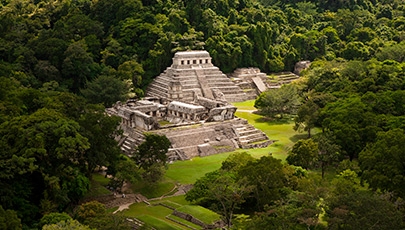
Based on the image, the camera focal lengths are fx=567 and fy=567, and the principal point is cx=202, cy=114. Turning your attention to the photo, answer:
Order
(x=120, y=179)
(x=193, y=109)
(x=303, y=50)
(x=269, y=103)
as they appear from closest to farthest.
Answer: (x=120, y=179)
(x=193, y=109)
(x=269, y=103)
(x=303, y=50)

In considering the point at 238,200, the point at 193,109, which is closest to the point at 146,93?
the point at 193,109

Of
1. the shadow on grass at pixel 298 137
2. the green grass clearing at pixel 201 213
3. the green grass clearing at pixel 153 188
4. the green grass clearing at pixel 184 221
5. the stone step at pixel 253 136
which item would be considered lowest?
the shadow on grass at pixel 298 137

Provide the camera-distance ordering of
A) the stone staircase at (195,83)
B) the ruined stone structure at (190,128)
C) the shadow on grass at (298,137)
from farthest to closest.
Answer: the stone staircase at (195,83), the shadow on grass at (298,137), the ruined stone structure at (190,128)

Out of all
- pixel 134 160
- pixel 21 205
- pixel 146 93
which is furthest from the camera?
pixel 146 93

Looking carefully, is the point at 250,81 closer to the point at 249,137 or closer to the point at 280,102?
the point at 280,102

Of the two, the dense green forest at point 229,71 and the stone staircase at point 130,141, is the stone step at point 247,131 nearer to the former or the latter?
the dense green forest at point 229,71

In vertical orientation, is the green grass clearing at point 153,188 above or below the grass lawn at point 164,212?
below

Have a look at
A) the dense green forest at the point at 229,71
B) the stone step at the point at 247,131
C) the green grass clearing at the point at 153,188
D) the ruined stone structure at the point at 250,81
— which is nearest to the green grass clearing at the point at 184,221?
the dense green forest at the point at 229,71

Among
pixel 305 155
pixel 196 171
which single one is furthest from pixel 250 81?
pixel 305 155

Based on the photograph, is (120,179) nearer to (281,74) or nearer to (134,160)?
(134,160)

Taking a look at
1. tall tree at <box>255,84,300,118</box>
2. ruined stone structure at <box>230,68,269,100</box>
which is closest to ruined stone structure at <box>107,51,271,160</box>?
tall tree at <box>255,84,300,118</box>
